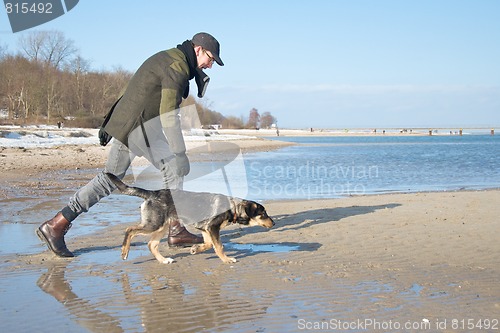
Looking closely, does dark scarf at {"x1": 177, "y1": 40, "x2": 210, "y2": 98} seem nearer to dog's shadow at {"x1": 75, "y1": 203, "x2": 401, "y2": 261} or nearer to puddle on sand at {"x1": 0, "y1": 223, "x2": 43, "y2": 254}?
dog's shadow at {"x1": 75, "y1": 203, "x2": 401, "y2": 261}

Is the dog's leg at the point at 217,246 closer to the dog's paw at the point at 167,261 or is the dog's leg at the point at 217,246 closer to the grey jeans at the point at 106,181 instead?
the dog's paw at the point at 167,261

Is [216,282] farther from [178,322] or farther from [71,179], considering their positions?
[71,179]

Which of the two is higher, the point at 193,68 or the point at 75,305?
the point at 193,68

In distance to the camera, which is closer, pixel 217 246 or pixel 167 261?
pixel 167 261

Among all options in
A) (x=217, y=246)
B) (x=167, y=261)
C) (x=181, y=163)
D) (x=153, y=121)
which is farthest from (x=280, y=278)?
(x=153, y=121)

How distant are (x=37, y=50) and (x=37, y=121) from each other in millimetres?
20503

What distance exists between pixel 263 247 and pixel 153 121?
5.75 ft

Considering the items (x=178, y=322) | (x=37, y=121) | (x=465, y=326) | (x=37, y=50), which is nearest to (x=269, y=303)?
(x=178, y=322)

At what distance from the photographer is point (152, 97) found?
524 cm

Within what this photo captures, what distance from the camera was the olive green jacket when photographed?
16.8 ft

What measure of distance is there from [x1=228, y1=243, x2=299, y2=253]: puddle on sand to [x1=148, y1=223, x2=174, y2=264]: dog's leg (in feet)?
2.73

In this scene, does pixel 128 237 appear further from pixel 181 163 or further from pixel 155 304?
pixel 155 304

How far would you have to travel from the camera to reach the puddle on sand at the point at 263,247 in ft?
18.6

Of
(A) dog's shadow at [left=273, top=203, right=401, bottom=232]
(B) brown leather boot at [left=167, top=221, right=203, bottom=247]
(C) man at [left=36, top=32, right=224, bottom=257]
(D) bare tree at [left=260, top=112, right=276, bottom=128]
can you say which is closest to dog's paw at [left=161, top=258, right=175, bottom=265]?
(B) brown leather boot at [left=167, top=221, right=203, bottom=247]
